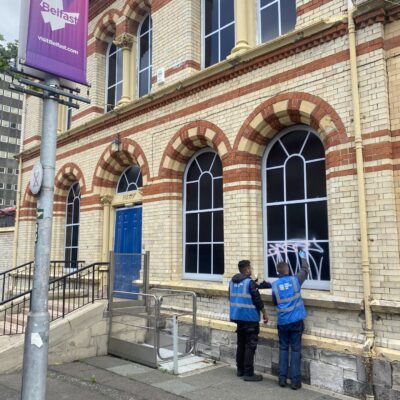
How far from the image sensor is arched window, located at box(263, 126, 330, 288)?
7211mm

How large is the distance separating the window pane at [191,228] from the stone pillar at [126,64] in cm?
388

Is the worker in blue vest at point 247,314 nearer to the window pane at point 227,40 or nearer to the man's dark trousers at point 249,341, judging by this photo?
the man's dark trousers at point 249,341

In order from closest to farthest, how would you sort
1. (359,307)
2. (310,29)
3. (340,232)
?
(359,307), (340,232), (310,29)

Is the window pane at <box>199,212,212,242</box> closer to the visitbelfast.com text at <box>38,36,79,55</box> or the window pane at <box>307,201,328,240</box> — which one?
the window pane at <box>307,201,328,240</box>

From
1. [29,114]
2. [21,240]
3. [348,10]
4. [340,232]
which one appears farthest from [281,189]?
[29,114]

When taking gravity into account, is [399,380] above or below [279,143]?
below

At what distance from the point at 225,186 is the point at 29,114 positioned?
10904 mm

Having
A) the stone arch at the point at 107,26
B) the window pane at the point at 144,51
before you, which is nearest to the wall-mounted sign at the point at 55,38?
the window pane at the point at 144,51

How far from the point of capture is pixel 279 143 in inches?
318

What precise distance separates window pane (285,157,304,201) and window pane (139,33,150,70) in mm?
5519

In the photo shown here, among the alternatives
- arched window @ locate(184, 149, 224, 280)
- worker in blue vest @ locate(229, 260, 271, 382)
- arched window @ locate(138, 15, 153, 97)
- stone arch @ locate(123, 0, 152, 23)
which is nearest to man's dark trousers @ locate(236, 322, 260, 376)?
worker in blue vest @ locate(229, 260, 271, 382)

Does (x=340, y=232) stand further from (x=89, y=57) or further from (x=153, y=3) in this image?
(x=89, y=57)

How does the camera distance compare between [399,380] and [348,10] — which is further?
[348,10]

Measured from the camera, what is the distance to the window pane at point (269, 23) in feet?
27.6
